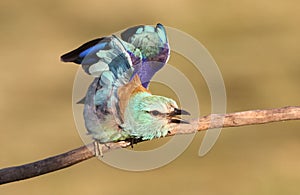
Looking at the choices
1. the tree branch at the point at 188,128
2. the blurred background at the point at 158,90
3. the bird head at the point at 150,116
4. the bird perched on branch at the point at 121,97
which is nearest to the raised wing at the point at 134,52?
the bird perched on branch at the point at 121,97

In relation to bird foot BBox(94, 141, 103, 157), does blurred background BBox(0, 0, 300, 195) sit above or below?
above

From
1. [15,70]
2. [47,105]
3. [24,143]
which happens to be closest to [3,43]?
[15,70]

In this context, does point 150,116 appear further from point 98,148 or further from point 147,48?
point 147,48

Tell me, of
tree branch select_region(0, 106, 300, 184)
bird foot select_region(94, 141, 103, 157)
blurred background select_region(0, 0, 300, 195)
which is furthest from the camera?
blurred background select_region(0, 0, 300, 195)

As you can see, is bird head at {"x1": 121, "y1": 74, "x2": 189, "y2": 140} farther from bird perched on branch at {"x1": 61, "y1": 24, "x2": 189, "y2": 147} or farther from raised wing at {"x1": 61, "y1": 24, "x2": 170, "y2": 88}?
raised wing at {"x1": 61, "y1": 24, "x2": 170, "y2": 88}

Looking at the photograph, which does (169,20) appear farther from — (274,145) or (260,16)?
(274,145)

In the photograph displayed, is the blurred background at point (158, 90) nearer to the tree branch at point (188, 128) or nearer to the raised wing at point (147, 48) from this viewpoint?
the raised wing at point (147, 48)

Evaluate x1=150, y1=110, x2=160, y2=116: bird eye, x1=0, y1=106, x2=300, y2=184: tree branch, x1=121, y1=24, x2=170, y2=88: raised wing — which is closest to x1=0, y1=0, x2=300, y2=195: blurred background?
x1=121, y1=24, x2=170, y2=88: raised wing
